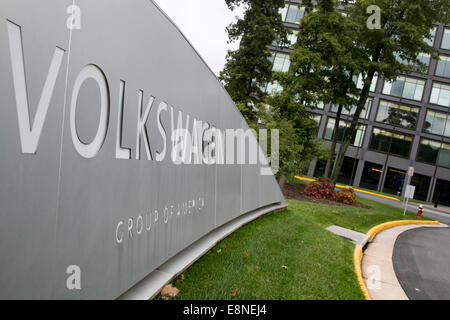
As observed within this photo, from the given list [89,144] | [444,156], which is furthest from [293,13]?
[89,144]

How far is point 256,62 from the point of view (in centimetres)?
1945

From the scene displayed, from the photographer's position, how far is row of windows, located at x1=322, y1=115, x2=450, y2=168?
33281 mm

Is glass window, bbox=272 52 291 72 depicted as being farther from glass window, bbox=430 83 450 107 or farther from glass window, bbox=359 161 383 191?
glass window, bbox=430 83 450 107

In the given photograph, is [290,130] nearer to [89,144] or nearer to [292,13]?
[89,144]

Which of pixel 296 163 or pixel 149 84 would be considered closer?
pixel 149 84

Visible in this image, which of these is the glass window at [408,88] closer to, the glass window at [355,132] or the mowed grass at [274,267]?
the glass window at [355,132]

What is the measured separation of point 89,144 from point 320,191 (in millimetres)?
16167

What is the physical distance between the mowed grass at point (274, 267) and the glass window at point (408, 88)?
33.9 meters

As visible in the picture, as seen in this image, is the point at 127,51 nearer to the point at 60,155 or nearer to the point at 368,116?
the point at 60,155

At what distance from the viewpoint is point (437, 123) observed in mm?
33594

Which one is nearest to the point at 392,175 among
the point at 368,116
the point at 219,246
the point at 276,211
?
the point at 368,116

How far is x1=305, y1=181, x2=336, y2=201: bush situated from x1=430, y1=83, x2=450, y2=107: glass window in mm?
25494

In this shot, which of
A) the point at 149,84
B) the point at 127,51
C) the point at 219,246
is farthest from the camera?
the point at 219,246

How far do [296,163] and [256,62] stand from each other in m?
7.96
